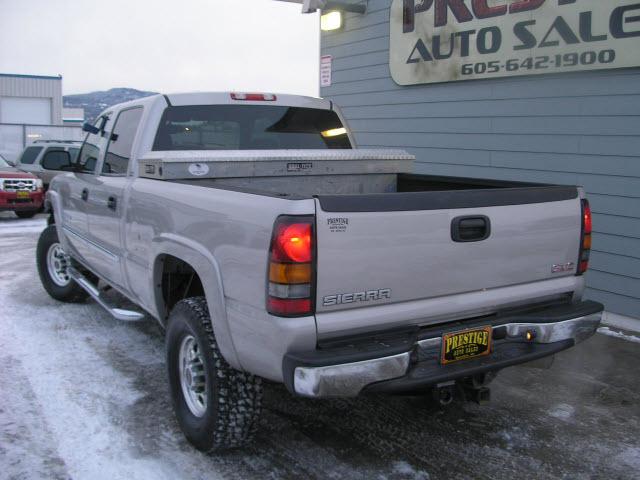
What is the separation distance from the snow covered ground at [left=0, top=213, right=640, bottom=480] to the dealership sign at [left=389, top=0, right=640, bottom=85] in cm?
291

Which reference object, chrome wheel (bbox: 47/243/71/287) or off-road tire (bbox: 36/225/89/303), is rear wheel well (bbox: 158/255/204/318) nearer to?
off-road tire (bbox: 36/225/89/303)

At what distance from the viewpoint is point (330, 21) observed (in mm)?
9406

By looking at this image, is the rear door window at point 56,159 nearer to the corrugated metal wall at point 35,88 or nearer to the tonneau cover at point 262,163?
the tonneau cover at point 262,163

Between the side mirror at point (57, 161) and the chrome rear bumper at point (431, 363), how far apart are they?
144 inches

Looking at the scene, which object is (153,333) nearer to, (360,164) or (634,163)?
(360,164)

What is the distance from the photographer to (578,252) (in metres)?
3.74

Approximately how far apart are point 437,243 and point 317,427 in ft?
4.93

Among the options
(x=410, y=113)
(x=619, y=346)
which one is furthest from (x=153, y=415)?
(x=410, y=113)

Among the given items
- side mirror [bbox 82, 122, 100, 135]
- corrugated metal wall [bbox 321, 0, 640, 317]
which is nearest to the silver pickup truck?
side mirror [bbox 82, 122, 100, 135]

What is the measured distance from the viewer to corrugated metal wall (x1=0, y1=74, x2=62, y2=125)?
47.4 m

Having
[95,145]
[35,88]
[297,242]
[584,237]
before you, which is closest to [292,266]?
[297,242]

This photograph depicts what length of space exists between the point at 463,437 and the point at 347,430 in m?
0.69

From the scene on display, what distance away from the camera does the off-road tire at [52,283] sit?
6.48 m

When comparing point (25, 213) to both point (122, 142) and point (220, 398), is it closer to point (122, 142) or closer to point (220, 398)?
point (122, 142)
